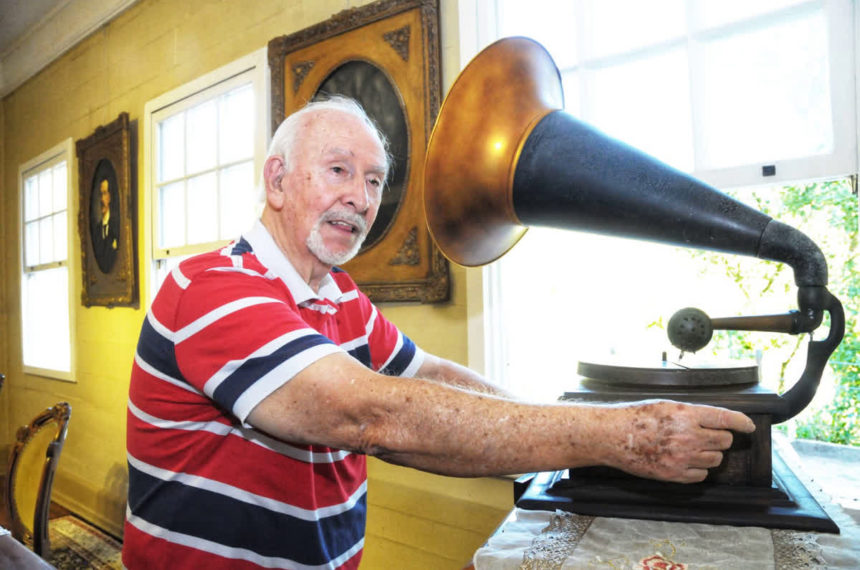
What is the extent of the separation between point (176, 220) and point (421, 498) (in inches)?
85.6

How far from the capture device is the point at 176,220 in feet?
10.8

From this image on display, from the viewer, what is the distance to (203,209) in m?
3.12

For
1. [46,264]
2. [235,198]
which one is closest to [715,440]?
[235,198]

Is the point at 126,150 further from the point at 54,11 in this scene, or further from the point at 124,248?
the point at 54,11

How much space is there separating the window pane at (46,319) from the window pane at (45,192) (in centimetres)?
49

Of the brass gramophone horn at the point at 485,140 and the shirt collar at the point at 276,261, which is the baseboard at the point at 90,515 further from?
the brass gramophone horn at the point at 485,140

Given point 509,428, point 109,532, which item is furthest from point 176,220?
point 509,428

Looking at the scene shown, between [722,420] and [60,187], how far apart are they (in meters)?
Answer: 4.97

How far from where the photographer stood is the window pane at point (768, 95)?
1416 millimetres

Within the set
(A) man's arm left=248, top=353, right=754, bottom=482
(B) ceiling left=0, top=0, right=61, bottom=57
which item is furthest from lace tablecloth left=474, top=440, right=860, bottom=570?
(B) ceiling left=0, top=0, right=61, bottom=57

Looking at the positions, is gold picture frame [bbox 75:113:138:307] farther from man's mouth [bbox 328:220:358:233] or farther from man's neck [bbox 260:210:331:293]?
man's mouth [bbox 328:220:358:233]

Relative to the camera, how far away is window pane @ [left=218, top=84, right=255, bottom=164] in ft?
9.52

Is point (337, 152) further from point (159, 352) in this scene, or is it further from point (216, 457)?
point (216, 457)

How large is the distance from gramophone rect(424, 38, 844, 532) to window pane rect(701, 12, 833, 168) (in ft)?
2.35
